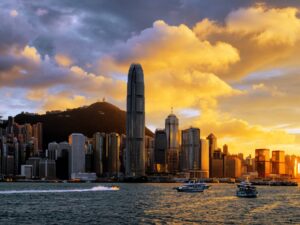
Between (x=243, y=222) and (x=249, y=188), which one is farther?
(x=249, y=188)

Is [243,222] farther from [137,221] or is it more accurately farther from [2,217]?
[2,217]

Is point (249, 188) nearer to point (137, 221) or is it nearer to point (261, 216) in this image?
point (261, 216)

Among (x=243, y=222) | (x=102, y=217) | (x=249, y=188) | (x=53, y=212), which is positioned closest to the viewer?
(x=243, y=222)

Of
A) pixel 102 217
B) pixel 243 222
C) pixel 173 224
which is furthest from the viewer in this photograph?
pixel 102 217

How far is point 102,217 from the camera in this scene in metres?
106

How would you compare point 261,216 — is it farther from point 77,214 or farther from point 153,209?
point 77,214

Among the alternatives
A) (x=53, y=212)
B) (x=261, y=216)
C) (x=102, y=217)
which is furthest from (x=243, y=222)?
(x=53, y=212)

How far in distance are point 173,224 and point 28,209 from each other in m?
46.0

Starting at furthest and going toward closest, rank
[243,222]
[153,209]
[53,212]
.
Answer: [153,209], [53,212], [243,222]

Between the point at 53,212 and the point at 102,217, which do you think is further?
the point at 53,212

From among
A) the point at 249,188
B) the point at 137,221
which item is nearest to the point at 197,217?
the point at 137,221

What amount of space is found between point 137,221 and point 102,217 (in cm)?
1026

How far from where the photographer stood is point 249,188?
183m

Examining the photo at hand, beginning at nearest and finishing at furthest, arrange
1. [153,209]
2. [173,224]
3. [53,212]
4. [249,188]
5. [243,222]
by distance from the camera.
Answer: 1. [173,224]
2. [243,222]
3. [53,212]
4. [153,209]
5. [249,188]
